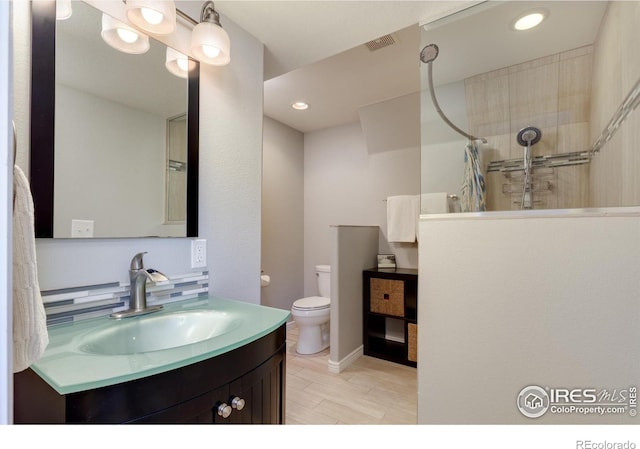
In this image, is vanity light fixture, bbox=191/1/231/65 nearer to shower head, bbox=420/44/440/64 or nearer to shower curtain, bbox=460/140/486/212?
shower head, bbox=420/44/440/64

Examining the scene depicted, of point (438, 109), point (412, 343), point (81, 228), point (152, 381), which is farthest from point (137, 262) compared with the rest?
point (412, 343)

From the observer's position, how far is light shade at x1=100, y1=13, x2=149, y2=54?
3.59ft

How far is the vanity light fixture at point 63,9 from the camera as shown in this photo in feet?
3.21

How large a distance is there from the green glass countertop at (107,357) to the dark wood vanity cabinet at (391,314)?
1.66 metres

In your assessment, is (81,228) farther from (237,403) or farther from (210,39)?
(210,39)

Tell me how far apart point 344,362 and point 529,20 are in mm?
2573

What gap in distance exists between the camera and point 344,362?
238 cm

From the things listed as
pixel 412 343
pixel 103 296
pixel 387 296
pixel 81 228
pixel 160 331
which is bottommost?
pixel 412 343

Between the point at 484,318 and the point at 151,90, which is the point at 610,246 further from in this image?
the point at 151,90

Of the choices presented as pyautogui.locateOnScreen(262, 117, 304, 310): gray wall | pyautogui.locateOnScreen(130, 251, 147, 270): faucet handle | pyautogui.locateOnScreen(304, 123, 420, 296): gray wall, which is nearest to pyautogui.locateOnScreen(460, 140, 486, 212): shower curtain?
pyautogui.locateOnScreen(304, 123, 420, 296): gray wall

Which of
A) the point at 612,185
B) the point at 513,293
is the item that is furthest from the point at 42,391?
the point at 612,185

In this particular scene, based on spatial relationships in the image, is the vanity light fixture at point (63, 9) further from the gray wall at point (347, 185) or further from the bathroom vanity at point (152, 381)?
the gray wall at point (347, 185)

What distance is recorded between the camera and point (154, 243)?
1215mm
